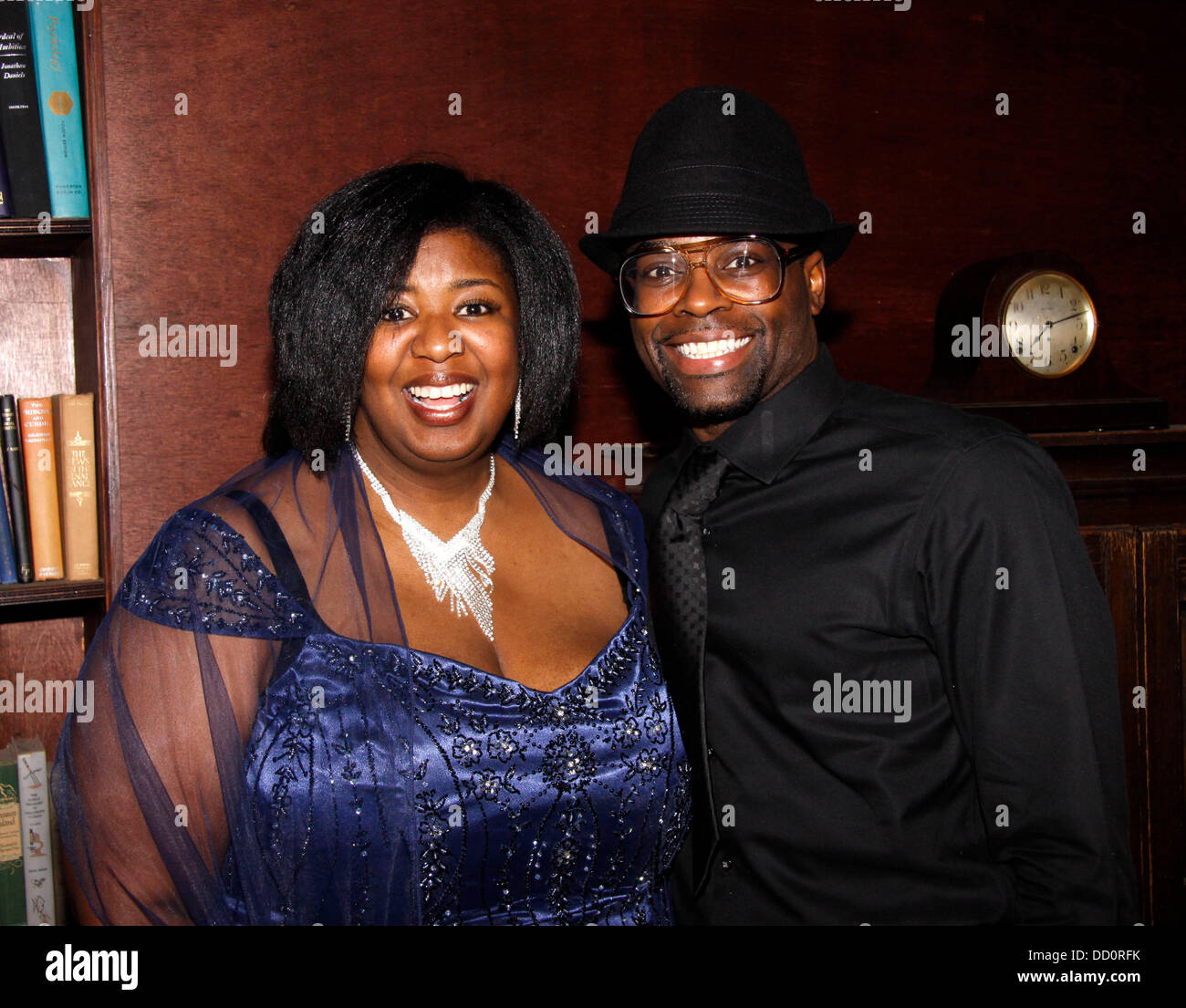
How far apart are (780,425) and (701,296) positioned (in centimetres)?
23

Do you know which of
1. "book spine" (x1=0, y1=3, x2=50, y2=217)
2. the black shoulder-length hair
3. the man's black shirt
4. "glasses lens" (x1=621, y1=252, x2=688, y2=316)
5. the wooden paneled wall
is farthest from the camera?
the wooden paneled wall

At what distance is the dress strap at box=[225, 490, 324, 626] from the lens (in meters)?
1.49

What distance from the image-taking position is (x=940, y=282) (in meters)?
2.57

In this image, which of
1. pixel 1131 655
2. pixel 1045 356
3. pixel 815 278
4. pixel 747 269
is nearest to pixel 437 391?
pixel 747 269

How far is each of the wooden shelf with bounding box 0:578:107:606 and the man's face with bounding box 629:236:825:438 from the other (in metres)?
1.08

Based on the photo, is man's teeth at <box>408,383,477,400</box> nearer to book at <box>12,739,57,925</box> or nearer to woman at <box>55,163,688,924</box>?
woman at <box>55,163,688,924</box>

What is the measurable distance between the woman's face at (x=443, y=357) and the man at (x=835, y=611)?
22 cm


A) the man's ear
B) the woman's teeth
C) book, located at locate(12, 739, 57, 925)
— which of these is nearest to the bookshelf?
book, located at locate(12, 739, 57, 925)

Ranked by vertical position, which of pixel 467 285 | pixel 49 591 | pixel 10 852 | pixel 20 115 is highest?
pixel 20 115

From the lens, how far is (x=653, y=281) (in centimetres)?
168

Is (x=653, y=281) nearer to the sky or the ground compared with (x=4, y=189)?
nearer to the ground

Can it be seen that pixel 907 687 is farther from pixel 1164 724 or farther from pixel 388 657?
pixel 1164 724
